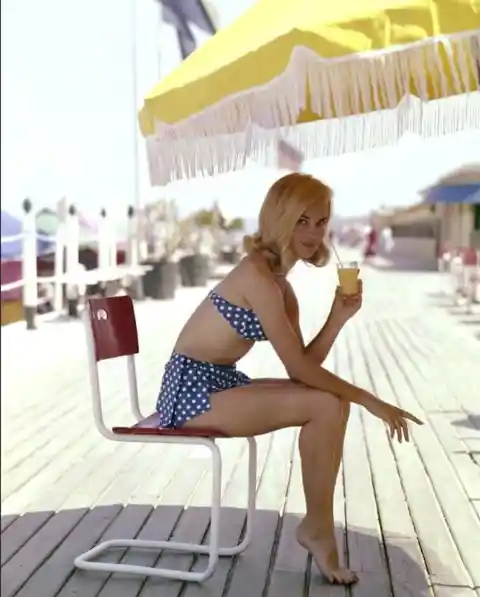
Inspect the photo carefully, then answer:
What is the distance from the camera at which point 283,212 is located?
83.7 inches

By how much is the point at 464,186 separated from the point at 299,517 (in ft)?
7.77

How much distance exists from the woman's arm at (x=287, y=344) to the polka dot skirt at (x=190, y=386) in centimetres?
23

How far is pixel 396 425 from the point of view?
2.03 meters

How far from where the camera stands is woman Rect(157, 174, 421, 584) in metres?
2.07

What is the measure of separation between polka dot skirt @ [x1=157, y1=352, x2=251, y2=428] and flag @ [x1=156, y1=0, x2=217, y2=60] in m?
1.03

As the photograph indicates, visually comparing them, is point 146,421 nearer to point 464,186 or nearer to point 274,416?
point 274,416

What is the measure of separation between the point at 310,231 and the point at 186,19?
103 cm

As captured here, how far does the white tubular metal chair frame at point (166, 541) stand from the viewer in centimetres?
218

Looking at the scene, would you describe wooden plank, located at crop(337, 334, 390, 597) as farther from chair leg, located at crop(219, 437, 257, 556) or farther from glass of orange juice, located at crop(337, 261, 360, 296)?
glass of orange juice, located at crop(337, 261, 360, 296)

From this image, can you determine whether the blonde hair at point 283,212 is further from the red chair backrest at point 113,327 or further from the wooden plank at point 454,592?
the wooden plank at point 454,592

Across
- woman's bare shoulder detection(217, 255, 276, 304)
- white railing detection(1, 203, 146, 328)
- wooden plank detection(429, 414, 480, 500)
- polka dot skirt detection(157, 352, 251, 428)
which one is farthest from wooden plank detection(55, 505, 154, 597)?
white railing detection(1, 203, 146, 328)

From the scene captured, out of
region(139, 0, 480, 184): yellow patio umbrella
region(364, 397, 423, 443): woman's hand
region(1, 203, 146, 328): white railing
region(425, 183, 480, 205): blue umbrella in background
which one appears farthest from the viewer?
region(1, 203, 146, 328): white railing

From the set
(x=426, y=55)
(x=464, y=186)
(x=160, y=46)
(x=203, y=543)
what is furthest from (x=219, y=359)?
(x=464, y=186)

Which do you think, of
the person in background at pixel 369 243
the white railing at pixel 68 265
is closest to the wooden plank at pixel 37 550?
the person in background at pixel 369 243
